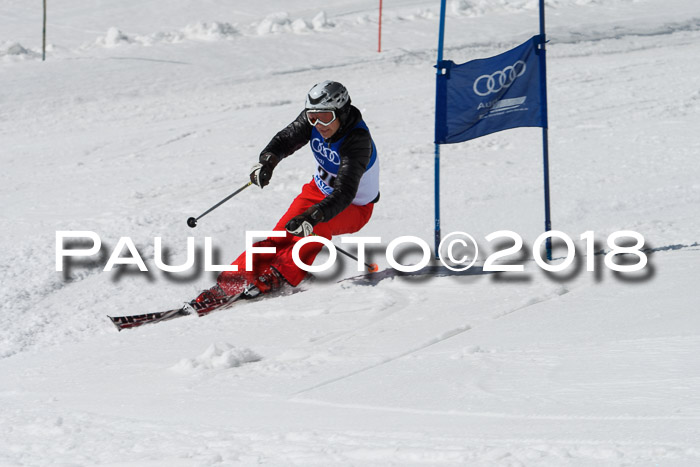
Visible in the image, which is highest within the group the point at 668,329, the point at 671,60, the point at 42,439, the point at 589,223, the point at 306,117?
the point at 671,60

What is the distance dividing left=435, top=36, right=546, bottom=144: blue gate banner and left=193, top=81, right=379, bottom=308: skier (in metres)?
0.63

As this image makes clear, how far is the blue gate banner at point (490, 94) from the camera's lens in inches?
242

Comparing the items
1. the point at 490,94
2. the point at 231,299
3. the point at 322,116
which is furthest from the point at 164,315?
the point at 490,94

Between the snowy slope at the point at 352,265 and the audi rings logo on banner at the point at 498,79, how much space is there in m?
1.33

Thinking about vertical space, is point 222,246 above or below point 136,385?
above

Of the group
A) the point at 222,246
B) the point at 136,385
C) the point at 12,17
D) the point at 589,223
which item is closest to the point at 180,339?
the point at 136,385

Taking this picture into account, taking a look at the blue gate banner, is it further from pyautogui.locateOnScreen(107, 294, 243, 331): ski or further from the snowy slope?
pyautogui.locateOnScreen(107, 294, 243, 331): ski

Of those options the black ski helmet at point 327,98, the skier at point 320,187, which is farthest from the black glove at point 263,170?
the black ski helmet at point 327,98

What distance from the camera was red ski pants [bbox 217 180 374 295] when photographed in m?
6.12

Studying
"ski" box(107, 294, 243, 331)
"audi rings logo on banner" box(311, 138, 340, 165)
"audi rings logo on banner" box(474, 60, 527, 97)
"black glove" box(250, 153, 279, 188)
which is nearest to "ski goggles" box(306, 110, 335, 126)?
"audi rings logo on banner" box(311, 138, 340, 165)

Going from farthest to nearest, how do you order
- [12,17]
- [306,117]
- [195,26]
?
[12,17]
[195,26]
[306,117]

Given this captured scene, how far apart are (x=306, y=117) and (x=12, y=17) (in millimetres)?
14746

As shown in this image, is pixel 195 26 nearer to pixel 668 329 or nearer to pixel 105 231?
pixel 105 231

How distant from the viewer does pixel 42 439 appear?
3.48 m
